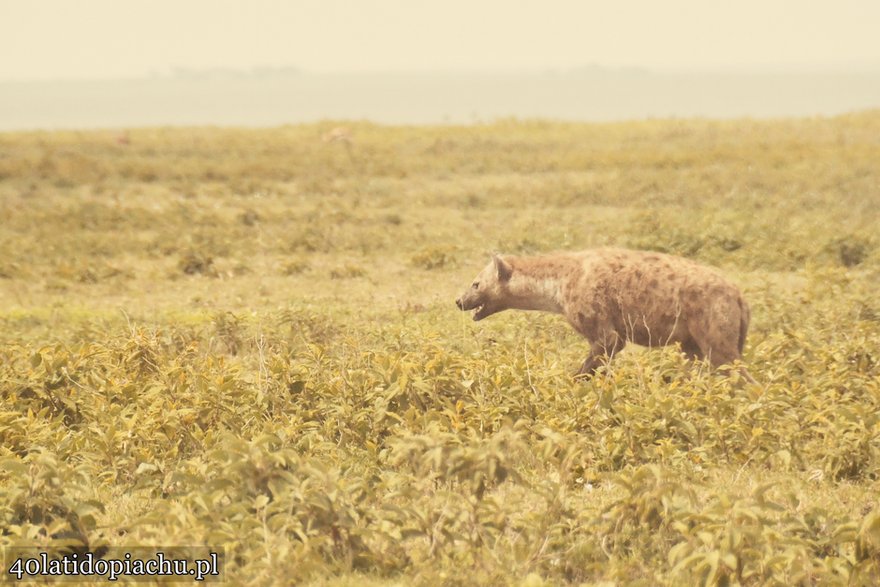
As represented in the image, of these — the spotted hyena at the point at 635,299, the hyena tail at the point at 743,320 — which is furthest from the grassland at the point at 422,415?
the spotted hyena at the point at 635,299

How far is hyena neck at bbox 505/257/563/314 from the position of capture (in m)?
9.07

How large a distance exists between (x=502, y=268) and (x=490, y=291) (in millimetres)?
283

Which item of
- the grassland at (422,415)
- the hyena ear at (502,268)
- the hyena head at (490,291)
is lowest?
the grassland at (422,415)

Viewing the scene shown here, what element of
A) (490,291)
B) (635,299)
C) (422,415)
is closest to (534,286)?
(490,291)

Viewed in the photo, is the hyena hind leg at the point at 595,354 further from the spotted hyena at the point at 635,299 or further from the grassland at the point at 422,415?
the grassland at the point at 422,415

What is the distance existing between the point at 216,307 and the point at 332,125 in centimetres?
2543

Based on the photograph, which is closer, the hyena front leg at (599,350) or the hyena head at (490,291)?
the hyena front leg at (599,350)

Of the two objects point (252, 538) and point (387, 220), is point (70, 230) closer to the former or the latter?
point (387, 220)

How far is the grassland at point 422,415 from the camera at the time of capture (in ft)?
17.5

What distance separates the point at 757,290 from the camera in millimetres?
11266

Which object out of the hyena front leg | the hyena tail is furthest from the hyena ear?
the hyena tail

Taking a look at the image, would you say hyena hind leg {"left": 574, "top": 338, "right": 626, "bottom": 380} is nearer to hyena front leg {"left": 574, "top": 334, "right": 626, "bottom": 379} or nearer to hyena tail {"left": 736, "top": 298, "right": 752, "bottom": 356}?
hyena front leg {"left": 574, "top": 334, "right": 626, "bottom": 379}

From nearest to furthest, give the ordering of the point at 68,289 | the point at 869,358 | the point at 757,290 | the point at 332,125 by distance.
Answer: the point at 869,358 → the point at 757,290 → the point at 68,289 → the point at 332,125

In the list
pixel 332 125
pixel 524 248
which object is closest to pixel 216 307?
pixel 524 248
